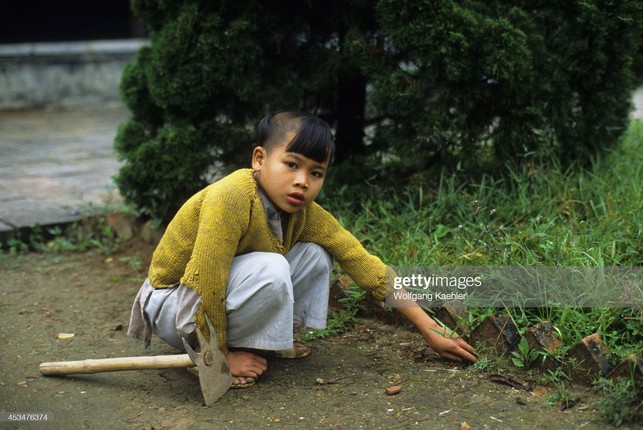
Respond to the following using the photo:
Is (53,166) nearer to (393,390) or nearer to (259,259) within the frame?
(259,259)

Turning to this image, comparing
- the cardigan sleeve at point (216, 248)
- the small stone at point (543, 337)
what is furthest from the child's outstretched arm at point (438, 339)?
the cardigan sleeve at point (216, 248)

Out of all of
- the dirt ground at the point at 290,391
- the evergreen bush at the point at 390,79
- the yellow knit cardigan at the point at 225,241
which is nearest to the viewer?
the dirt ground at the point at 290,391

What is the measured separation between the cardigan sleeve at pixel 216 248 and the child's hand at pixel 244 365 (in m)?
0.13

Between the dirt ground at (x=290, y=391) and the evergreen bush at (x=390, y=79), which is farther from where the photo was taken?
the evergreen bush at (x=390, y=79)

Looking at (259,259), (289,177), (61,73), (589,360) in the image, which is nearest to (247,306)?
(259,259)

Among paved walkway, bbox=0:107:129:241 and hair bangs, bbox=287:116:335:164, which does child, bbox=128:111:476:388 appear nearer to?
hair bangs, bbox=287:116:335:164

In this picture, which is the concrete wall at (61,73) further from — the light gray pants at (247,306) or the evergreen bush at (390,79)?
the light gray pants at (247,306)

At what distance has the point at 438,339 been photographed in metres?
2.85

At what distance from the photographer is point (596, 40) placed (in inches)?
149

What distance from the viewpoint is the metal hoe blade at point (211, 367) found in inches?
101

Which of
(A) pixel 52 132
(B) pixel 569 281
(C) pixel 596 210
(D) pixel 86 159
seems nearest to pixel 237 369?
(B) pixel 569 281

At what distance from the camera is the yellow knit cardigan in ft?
8.56

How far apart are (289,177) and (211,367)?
2.30 feet

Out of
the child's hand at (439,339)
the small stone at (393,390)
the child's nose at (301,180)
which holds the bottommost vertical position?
the small stone at (393,390)
